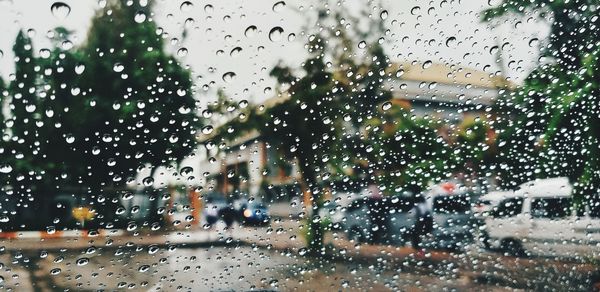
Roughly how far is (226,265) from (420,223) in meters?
0.70

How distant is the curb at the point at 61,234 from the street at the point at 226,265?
→ 2 centimetres

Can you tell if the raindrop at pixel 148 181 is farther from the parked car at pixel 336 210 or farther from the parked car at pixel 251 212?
the parked car at pixel 336 210

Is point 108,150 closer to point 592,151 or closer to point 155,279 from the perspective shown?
point 155,279

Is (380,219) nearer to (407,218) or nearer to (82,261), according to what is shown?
(407,218)

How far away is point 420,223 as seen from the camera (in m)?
1.61

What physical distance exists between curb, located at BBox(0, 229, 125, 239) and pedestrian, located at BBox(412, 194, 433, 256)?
3.21 ft

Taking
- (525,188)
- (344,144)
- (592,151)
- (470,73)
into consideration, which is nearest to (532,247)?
(525,188)

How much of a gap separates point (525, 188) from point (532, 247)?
32 centimetres

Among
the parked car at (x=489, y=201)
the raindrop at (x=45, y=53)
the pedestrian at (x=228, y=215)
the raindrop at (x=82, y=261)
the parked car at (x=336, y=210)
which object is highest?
the parked car at (x=489, y=201)

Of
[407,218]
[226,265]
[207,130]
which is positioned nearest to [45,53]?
[207,130]

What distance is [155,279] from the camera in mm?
1316

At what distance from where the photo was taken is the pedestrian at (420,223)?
161 centimetres

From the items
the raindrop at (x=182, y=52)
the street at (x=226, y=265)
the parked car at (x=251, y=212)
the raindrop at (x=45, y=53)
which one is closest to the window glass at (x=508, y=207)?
the street at (x=226, y=265)

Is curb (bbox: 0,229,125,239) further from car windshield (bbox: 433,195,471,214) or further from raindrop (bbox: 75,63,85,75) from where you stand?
car windshield (bbox: 433,195,471,214)
